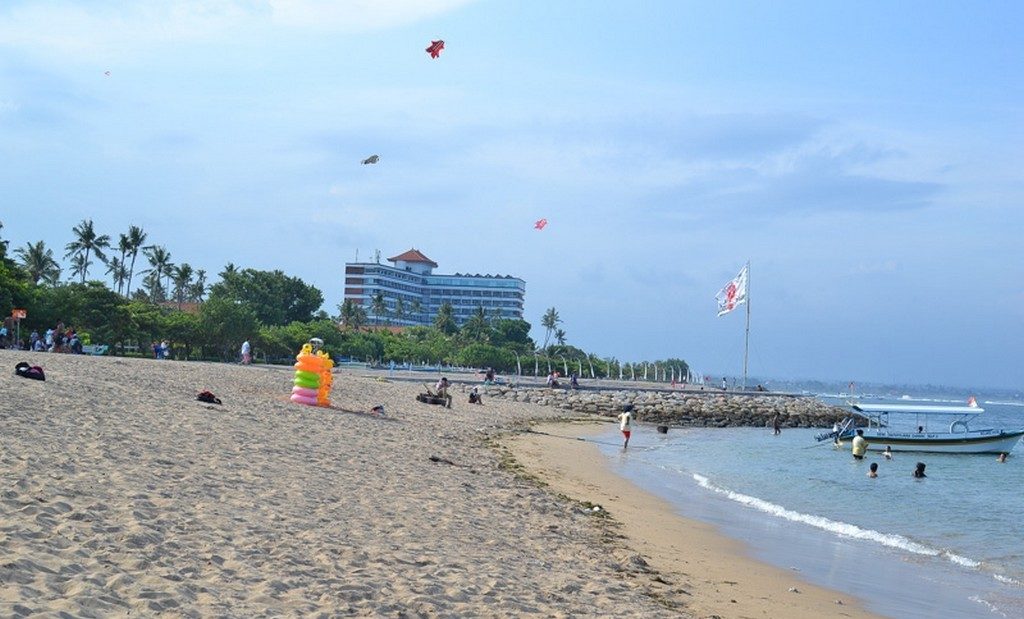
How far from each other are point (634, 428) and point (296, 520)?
4401 centimetres

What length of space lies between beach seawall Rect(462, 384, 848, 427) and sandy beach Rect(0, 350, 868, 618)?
43.4 metres

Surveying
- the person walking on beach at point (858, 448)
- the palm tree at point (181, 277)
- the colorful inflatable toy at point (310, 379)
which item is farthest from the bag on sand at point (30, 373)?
the palm tree at point (181, 277)

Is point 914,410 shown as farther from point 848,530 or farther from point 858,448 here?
point 848,530

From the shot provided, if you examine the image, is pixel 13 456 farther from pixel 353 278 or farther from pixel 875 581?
pixel 353 278

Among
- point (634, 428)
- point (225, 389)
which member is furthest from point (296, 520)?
point (634, 428)

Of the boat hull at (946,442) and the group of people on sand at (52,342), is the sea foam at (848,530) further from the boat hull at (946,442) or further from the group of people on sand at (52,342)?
the group of people on sand at (52,342)

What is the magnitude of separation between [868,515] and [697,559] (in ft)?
31.2

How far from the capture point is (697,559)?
Answer: 13.7 meters

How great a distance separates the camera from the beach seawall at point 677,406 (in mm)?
64312

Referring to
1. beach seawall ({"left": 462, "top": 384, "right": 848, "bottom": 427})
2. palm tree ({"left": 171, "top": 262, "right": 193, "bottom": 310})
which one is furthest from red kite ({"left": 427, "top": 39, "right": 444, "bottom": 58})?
palm tree ({"left": 171, "top": 262, "right": 193, "bottom": 310})

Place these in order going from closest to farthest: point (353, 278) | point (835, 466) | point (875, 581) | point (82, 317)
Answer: point (875, 581)
point (835, 466)
point (82, 317)
point (353, 278)

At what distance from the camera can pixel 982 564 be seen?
51.7 feet

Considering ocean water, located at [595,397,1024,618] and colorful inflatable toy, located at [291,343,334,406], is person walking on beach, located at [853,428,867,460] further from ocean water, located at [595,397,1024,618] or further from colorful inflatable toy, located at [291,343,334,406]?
colorful inflatable toy, located at [291,343,334,406]

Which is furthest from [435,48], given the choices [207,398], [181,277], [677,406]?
[181,277]
